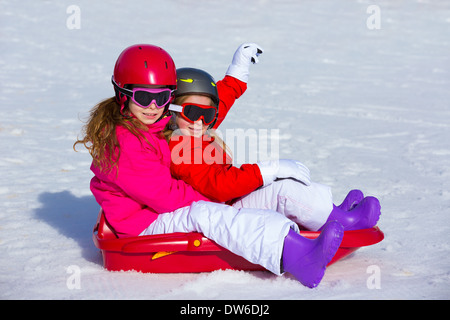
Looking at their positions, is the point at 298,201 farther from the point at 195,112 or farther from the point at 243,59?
the point at 243,59

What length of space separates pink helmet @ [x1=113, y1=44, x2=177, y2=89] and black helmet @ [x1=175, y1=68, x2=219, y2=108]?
0.35 feet

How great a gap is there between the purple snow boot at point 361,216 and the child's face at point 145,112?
104 cm

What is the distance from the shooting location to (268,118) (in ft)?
20.6

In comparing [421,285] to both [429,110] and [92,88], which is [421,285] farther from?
[92,88]

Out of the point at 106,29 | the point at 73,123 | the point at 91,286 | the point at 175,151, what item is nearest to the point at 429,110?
the point at 73,123

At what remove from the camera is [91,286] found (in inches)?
106

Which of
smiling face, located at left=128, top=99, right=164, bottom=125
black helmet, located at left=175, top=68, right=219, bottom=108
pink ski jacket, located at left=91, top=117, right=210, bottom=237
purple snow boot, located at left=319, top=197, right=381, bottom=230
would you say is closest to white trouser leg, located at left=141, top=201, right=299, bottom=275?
pink ski jacket, located at left=91, top=117, right=210, bottom=237

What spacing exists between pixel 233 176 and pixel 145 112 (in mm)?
544

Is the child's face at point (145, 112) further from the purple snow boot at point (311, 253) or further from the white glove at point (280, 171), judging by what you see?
the purple snow boot at point (311, 253)

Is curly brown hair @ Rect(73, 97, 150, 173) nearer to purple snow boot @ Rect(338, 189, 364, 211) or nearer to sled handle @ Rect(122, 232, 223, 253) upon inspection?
sled handle @ Rect(122, 232, 223, 253)

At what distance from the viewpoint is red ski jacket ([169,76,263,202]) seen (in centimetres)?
283

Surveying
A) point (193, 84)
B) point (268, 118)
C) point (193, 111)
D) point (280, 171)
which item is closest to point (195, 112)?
point (193, 111)

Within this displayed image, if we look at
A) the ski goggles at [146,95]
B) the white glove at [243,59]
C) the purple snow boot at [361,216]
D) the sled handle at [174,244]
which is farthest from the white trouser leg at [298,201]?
the white glove at [243,59]

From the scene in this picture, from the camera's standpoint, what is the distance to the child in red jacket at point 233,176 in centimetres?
285
